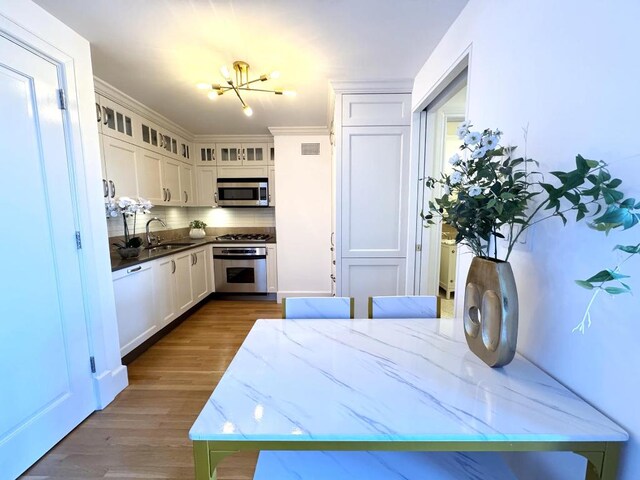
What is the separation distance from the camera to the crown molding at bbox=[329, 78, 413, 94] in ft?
7.51

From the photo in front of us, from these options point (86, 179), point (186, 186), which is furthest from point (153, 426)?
point (186, 186)

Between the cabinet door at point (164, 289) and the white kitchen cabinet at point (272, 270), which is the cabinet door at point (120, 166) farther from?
the white kitchen cabinet at point (272, 270)

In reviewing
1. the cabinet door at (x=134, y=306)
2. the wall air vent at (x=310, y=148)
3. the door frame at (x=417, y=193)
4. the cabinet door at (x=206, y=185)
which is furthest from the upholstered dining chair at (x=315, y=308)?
the cabinet door at (x=206, y=185)

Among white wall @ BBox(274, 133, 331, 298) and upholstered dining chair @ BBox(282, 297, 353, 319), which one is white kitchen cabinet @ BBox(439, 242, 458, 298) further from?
upholstered dining chair @ BBox(282, 297, 353, 319)

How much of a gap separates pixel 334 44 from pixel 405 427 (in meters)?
2.12

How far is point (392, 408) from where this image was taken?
738 millimetres

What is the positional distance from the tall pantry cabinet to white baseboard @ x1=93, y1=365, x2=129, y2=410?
1820mm

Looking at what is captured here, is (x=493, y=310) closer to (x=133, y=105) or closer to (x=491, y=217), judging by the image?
(x=491, y=217)

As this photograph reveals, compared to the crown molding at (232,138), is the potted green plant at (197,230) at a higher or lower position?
lower

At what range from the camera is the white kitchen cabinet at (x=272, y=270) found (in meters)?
3.92

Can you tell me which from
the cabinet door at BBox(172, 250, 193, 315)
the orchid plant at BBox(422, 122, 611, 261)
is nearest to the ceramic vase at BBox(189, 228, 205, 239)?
the cabinet door at BBox(172, 250, 193, 315)

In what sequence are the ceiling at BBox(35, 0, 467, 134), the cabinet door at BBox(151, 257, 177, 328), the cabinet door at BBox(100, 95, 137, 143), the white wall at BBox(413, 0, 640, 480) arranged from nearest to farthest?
the white wall at BBox(413, 0, 640, 480) < the ceiling at BBox(35, 0, 467, 134) < the cabinet door at BBox(100, 95, 137, 143) < the cabinet door at BBox(151, 257, 177, 328)

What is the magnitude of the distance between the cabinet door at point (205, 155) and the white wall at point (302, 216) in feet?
3.73

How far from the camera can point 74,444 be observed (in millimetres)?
1522
